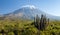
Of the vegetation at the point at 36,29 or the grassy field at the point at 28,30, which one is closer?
the grassy field at the point at 28,30

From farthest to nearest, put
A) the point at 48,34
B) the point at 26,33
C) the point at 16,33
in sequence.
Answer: the point at 16,33 < the point at 48,34 < the point at 26,33

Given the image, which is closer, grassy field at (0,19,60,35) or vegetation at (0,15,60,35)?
grassy field at (0,19,60,35)

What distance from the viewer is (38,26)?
61.0 meters

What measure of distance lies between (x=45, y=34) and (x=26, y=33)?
27.1ft

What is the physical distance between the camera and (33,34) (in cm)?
4481

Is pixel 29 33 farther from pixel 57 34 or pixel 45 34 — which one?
pixel 57 34

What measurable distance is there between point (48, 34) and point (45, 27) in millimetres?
13626

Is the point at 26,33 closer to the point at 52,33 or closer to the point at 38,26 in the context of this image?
the point at 52,33

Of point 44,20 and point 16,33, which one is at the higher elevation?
point 44,20

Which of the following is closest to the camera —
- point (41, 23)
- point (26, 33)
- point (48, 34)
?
point (26, 33)

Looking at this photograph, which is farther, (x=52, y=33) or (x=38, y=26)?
(x=38, y=26)

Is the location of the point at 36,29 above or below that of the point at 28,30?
below

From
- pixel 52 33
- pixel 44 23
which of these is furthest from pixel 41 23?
pixel 52 33

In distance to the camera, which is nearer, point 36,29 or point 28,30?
point 28,30
